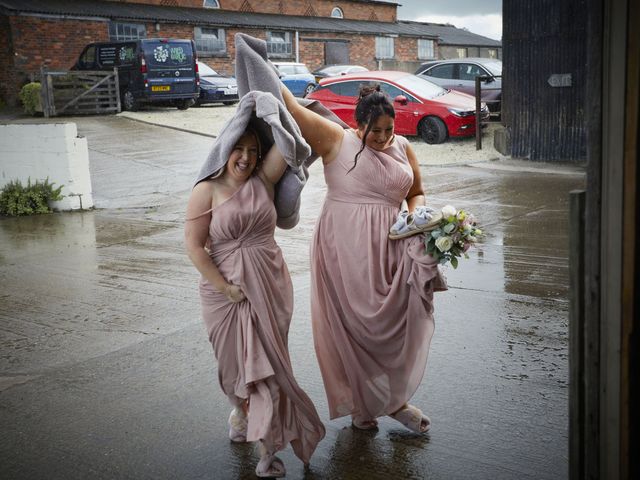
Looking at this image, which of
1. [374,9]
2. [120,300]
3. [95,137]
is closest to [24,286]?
[120,300]

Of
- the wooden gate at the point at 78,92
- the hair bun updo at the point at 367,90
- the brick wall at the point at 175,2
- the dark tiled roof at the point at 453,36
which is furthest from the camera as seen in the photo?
the dark tiled roof at the point at 453,36

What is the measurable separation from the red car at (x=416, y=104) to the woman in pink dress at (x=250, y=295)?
13.1 metres

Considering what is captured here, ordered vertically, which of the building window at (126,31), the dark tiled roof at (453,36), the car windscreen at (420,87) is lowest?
the car windscreen at (420,87)

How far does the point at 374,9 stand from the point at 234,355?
44784mm

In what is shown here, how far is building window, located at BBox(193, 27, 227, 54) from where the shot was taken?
1351 inches

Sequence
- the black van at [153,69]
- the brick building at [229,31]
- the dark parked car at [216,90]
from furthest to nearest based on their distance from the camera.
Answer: the brick building at [229,31], the dark parked car at [216,90], the black van at [153,69]

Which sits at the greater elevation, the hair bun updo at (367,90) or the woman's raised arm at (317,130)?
the hair bun updo at (367,90)

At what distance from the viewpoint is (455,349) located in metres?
5.01

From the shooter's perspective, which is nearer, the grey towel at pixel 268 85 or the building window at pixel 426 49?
the grey towel at pixel 268 85

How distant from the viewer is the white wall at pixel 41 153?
35.0 ft

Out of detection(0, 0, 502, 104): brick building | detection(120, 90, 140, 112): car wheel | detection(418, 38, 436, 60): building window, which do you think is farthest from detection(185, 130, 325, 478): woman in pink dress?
detection(418, 38, 436, 60): building window

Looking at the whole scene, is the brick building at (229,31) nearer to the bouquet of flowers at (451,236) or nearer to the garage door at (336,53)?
the garage door at (336,53)

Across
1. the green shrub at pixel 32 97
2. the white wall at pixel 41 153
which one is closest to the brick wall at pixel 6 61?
the green shrub at pixel 32 97

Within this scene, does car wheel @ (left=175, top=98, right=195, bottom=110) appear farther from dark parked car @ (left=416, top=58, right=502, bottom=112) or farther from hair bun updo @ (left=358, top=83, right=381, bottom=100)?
hair bun updo @ (left=358, top=83, right=381, bottom=100)
